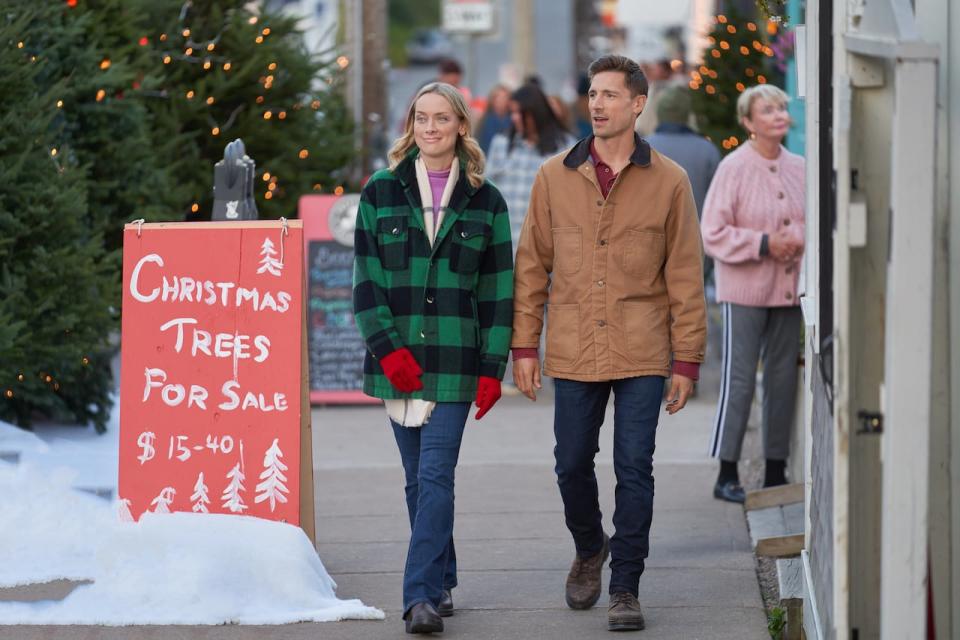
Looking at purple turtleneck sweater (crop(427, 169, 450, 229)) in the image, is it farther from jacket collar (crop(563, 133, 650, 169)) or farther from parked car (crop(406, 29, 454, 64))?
parked car (crop(406, 29, 454, 64))

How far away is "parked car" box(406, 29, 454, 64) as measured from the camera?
66188 mm

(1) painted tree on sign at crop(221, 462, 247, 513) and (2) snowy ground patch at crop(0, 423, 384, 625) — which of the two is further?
(1) painted tree on sign at crop(221, 462, 247, 513)

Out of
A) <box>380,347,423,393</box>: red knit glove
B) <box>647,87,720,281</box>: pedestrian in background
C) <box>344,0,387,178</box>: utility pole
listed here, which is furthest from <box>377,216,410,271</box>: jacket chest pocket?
<box>344,0,387,178</box>: utility pole

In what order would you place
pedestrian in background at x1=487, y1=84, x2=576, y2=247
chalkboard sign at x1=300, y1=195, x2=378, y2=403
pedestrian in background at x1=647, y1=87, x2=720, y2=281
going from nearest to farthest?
pedestrian in background at x1=647, y1=87, x2=720, y2=281
pedestrian in background at x1=487, y1=84, x2=576, y2=247
chalkboard sign at x1=300, y1=195, x2=378, y2=403

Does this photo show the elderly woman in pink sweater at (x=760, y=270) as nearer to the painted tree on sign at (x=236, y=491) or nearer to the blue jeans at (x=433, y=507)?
the blue jeans at (x=433, y=507)

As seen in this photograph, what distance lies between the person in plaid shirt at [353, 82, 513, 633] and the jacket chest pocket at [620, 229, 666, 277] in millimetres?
388

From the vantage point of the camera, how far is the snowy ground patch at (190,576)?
558 centimetres

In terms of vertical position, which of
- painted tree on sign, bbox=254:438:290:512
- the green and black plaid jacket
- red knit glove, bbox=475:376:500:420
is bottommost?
painted tree on sign, bbox=254:438:290:512

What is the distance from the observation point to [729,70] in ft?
44.0

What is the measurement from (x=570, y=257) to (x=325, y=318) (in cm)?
556

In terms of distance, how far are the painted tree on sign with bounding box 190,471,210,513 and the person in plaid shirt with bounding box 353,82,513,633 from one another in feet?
2.88

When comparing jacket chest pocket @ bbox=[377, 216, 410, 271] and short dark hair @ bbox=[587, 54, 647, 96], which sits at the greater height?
short dark hair @ bbox=[587, 54, 647, 96]

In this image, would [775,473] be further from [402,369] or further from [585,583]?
[402,369]

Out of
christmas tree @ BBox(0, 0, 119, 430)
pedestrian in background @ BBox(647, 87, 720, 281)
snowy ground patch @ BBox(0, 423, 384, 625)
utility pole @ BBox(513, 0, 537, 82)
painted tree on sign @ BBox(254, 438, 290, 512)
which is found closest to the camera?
snowy ground patch @ BBox(0, 423, 384, 625)
